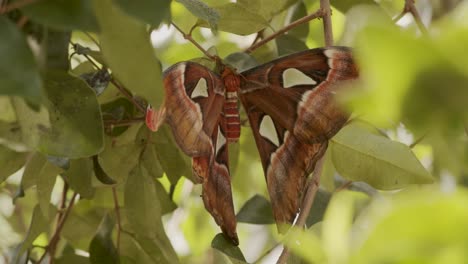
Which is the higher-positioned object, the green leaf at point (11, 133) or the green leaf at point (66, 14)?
the green leaf at point (66, 14)

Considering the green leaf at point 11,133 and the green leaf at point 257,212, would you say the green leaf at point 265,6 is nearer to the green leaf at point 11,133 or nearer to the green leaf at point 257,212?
the green leaf at point 257,212

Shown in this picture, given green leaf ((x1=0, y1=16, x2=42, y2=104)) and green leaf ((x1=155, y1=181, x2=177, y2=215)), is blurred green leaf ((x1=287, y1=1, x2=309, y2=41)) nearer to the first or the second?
green leaf ((x1=155, y1=181, x2=177, y2=215))

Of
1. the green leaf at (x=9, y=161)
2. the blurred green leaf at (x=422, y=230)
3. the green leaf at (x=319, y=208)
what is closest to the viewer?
the blurred green leaf at (x=422, y=230)

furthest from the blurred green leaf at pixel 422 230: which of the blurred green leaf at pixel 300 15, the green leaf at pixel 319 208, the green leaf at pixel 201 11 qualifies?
the blurred green leaf at pixel 300 15

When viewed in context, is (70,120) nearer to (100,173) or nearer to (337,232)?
(100,173)

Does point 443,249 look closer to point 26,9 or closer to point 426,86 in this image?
point 426,86

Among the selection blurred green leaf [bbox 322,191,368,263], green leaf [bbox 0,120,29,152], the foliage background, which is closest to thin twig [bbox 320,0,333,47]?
the foliage background

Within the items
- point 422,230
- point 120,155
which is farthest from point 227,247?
point 422,230
